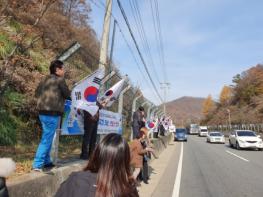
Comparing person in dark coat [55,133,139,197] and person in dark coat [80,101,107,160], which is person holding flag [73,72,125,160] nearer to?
person in dark coat [80,101,107,160]

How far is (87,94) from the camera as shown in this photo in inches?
272

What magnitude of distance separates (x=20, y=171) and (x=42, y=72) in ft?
25.1

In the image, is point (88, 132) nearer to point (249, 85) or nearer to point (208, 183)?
point (208, 183)

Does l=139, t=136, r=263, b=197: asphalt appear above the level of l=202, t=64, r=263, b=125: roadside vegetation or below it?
below

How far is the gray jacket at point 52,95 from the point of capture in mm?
5262

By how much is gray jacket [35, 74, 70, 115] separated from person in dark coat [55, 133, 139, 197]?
3069 millimetres

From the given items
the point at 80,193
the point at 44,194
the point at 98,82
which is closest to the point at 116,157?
the point at 80,193

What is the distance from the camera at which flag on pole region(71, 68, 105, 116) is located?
21.8 ft

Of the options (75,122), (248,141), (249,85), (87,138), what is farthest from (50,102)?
(249,85)

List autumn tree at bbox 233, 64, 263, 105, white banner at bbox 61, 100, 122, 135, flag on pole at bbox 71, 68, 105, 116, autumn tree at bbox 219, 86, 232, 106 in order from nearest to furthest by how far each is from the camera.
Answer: white banner at bbox 61, 100, 122, 135 → flag on pole at bbox 71, 68, 105, 116 → autumn tree at bbox 233, 64, 263, 105 → autumn tree at bbox 219, 86, 232, 106

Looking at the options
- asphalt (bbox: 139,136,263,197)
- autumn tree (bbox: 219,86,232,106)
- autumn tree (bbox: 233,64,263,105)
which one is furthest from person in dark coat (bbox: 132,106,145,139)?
autumn tree (bbox: 219,86,232,106)

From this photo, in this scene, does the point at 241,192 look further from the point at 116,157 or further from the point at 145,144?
the point at 116,157

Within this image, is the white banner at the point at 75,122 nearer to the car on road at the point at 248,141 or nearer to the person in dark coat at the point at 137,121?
the person in dark coat at the point at 137,121

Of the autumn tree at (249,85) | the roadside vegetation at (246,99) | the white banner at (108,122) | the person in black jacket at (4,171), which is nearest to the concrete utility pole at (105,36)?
the white banner at (108,122)
